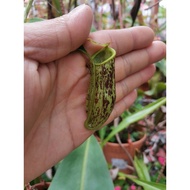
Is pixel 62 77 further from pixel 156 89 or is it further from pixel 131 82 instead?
pixel 156 89

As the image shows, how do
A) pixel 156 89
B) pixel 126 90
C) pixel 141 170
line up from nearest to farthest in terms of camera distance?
pixel 126 90 → pixel 141 170 → pixel 156 89

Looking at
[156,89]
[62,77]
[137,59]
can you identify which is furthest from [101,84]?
[156,89]

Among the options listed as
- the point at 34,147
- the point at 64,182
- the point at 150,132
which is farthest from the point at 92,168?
the point at 150,132

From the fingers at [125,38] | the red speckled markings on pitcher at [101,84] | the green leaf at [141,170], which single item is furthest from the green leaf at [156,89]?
the red speckled markings on pitcher at [101,84]

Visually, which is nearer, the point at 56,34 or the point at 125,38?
the point at 56,34

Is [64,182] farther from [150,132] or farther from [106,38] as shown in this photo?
[150,132]

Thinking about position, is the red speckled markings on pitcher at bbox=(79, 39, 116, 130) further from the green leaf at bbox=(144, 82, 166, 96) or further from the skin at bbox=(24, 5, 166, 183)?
the green leaf at bbox=(144, 82, 166, 96)
